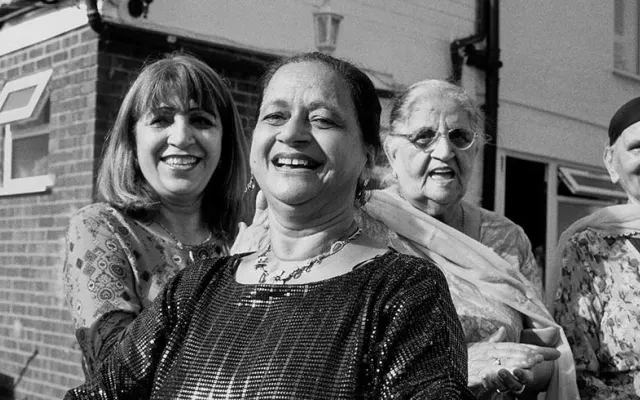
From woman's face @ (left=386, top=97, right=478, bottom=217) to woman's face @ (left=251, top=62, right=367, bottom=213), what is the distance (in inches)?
37.5

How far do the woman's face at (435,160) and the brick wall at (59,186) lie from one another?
2.58 m

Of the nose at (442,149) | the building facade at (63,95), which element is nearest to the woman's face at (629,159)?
the nose at (442,149)

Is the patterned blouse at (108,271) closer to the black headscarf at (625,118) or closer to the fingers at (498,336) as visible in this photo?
the fingers at (498,336)

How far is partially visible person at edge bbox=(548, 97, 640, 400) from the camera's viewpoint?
8.91 ft

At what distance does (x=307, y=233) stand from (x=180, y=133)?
0.87 meters

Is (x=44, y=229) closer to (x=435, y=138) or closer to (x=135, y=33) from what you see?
(x=135, y=33)

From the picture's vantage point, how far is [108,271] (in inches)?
86.3

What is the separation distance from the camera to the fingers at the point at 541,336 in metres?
2.45

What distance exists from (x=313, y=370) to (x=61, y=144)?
4.02 m

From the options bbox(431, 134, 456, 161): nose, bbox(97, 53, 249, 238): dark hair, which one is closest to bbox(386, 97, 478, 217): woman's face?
bbox(431, 134, 456, 161): nose

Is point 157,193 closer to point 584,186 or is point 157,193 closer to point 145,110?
point 145,110

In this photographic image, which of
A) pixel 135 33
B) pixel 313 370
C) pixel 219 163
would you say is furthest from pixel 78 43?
pixel 313 370

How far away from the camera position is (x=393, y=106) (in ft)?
A: 9.27

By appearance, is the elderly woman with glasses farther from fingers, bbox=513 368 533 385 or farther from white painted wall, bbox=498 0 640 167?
white painted wall, bbox=498 0 640 167
